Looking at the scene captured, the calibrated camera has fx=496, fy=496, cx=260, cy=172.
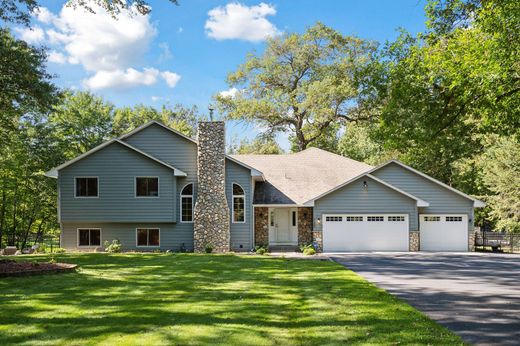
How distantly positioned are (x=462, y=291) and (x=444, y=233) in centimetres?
1660

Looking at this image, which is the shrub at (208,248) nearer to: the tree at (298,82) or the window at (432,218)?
the window at (432,218)

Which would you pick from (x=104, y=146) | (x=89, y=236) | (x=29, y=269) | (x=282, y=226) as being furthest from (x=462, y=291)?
(x=89, y=236)

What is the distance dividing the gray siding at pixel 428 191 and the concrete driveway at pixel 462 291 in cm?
705

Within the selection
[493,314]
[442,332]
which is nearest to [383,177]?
[493,314]

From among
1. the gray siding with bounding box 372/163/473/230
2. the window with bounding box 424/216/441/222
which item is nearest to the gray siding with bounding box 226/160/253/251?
the gray siding with bounding box 372/163/473/230

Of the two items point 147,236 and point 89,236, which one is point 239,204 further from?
point 89,236

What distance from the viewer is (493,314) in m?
8.94

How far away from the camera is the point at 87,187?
26.1m

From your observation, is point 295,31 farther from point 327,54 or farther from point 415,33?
point 415,33

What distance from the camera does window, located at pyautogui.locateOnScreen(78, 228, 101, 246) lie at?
1051 inches

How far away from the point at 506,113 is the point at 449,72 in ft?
8.06

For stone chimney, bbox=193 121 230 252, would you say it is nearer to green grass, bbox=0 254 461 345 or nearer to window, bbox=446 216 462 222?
green grass, bbox=0 254 461 345

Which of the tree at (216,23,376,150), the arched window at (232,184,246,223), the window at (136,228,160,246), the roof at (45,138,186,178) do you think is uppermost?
the tree at (216,23,376,150)

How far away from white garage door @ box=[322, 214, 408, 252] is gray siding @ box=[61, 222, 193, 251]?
24.9 ft
